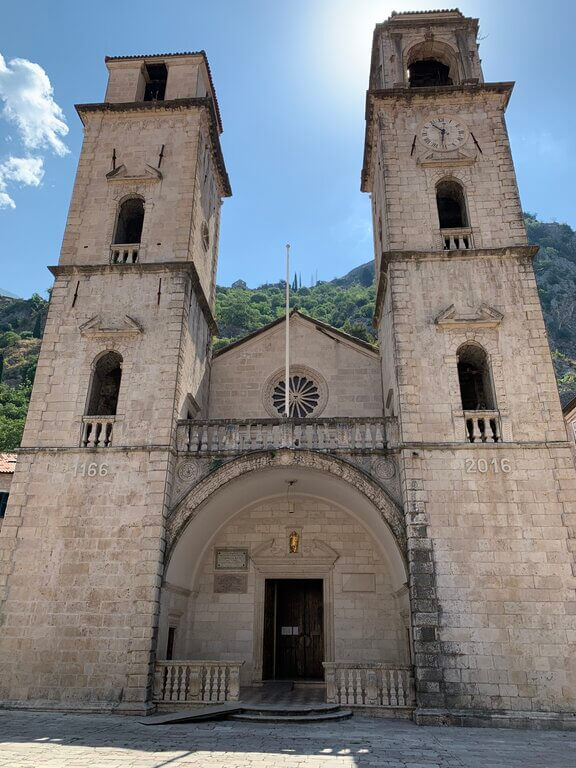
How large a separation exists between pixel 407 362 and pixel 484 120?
828 cm

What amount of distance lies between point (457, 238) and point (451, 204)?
8.88 feet

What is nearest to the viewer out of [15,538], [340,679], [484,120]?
[340,679]

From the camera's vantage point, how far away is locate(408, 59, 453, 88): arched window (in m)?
18.6

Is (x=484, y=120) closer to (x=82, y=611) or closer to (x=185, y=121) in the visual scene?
(x=185, y=121)

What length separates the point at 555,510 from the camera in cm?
1133

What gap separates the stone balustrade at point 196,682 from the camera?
10.9m

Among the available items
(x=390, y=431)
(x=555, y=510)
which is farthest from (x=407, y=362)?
(x=555, y=510)

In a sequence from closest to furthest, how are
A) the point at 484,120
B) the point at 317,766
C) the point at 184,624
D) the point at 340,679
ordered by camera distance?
the point at 317,766, the point at 340,679, the point at 184,624, the point at 484,120

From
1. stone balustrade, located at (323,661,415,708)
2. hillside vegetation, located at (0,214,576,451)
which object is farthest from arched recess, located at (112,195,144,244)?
hillside vegetation, located at (0,214,576,451)

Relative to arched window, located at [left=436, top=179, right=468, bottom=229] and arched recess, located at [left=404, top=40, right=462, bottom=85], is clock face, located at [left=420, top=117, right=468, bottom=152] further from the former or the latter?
arched recess, located at [left=404, top=40, right=462, bottom=85]

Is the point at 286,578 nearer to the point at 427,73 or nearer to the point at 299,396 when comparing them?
the point at 299,396

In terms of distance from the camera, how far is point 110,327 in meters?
13.9

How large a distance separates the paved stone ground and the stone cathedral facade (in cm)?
98

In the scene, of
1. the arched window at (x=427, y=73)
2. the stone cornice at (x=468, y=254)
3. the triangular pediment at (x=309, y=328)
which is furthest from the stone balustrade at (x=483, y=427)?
the arched window at (x=427, y=73)
